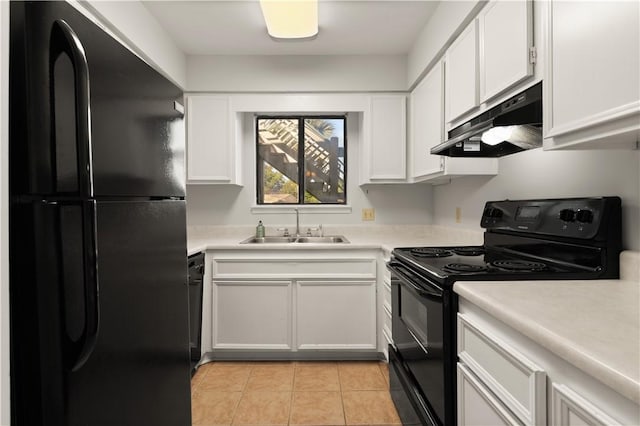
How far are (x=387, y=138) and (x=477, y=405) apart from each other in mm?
2277

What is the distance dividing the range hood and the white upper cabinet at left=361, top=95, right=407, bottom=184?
0.93 m

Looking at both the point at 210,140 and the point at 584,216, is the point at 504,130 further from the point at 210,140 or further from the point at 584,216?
the point at 210,140

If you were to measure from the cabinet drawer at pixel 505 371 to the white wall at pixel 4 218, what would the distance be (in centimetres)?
111

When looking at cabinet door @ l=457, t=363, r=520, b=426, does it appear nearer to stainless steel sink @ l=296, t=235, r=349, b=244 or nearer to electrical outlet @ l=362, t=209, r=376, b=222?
stainless steel sink @ l=296, t=235, r=349, b=244

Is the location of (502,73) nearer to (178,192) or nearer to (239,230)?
(178,192)

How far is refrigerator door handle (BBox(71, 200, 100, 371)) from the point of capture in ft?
2.75

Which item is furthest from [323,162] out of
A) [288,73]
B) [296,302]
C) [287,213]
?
[296,302]

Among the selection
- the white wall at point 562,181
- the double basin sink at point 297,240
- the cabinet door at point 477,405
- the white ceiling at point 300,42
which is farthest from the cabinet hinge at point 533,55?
the double basin sink at point 297,240

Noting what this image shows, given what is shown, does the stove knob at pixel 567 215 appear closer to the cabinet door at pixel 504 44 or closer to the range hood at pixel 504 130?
the range hood at pixel 504 130

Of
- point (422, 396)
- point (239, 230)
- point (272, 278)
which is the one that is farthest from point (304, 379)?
point (239, 230)

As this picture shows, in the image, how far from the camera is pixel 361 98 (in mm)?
3105

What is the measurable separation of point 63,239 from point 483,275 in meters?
1.23

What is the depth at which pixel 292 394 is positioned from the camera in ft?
7.59

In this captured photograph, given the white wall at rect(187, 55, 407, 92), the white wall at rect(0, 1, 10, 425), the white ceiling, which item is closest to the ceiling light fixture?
the white ceiling
